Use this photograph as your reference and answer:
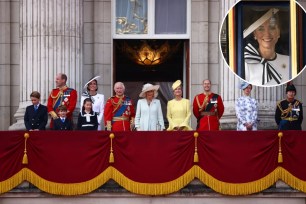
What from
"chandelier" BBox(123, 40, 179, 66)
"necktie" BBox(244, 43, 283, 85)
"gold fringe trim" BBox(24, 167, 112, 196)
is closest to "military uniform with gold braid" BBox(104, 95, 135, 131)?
"gold fringe trim" BBox(24, 167, 112, 196)

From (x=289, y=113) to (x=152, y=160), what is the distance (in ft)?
12.4

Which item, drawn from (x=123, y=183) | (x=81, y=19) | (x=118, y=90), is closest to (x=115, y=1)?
(x=81, y=19)

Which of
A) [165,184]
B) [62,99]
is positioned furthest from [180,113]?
[62,99]

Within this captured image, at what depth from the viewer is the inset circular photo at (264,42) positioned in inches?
1240

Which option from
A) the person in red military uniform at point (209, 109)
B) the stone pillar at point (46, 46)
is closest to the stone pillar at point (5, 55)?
the stone pillar at point (46, 46)

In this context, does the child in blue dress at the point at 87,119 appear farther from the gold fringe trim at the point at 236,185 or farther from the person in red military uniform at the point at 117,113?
the gold fringe trim at the point at 236,185

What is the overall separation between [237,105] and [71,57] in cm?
503

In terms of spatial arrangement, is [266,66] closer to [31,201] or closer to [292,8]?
[292,8]

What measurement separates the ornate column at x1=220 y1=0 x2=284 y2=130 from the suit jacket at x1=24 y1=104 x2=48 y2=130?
497cm

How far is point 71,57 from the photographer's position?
37.1 m

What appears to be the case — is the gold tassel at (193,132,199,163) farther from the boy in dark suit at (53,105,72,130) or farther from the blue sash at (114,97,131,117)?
the boy in dark suit at (53,105,72,130)

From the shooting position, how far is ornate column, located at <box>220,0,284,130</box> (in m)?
36.7

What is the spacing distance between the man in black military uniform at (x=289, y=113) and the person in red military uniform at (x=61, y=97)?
200 inches

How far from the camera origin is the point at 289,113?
34375 mm
